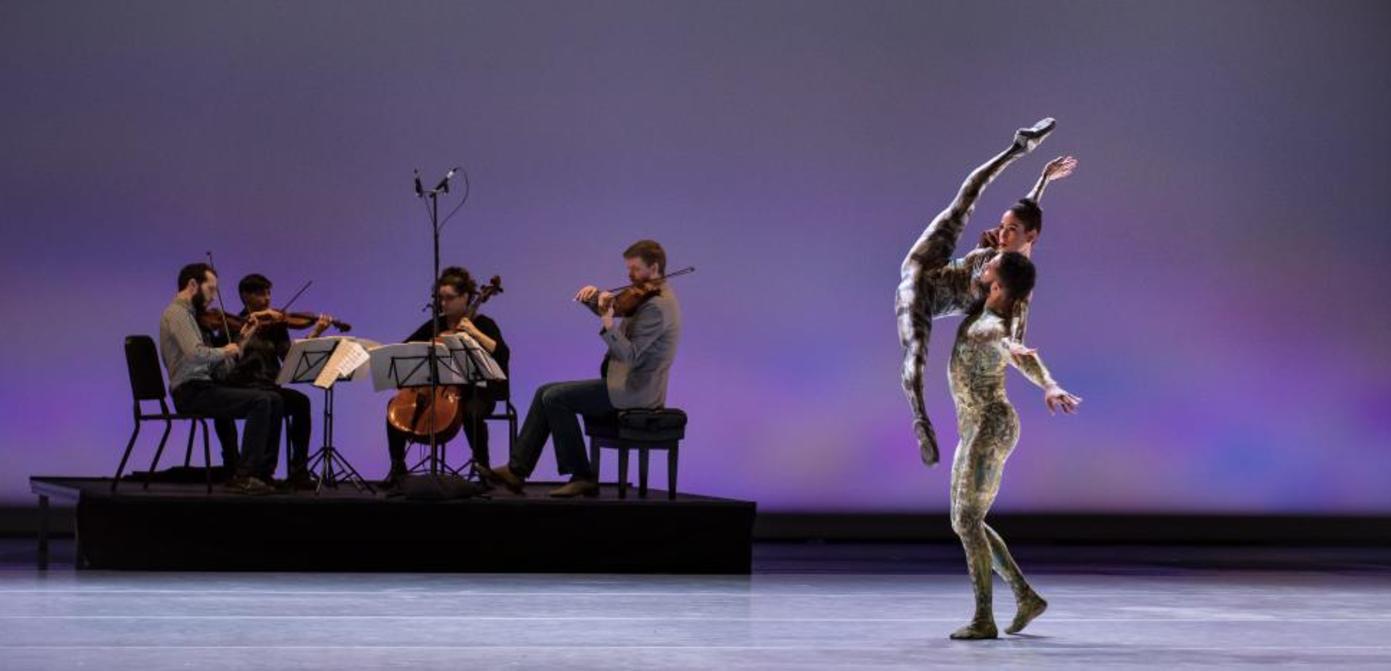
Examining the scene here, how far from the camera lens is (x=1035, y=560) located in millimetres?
8055

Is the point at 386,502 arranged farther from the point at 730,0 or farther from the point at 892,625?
the point at 730,0

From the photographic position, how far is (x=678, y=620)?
17.6ft

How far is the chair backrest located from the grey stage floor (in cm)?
75

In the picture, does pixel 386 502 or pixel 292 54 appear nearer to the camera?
pixel 386 502

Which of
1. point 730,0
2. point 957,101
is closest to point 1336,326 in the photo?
point 957,101

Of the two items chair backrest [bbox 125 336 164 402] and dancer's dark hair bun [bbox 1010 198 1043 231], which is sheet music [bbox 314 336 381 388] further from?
dancer's dark hair bun [bbox 1010 198 1043 231]

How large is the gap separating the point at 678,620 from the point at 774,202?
4075mm

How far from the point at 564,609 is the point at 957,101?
4.39m

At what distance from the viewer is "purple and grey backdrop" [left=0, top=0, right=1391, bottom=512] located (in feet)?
28.9

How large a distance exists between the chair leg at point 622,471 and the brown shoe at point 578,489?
10 centimetres

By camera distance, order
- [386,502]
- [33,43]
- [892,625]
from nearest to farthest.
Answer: [892,625]
[386,502]
[33,43]

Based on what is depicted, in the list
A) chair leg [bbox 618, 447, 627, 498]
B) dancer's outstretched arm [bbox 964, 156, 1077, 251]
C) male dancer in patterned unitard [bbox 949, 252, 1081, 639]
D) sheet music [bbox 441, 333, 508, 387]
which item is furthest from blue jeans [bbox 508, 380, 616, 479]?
male dancer in patterned unitard [bbox 949, 252, 1081, 639]

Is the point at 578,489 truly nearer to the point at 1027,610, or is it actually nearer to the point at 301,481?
the point at 301,481

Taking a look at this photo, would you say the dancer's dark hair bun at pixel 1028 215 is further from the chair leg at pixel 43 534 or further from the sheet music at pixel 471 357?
the chair leg at pixel 43 534
